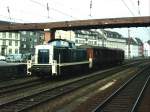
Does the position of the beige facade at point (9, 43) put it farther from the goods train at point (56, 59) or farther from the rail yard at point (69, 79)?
the goods train at point (56, 59)

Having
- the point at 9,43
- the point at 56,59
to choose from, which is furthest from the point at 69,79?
the point at 9,43

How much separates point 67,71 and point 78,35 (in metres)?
102

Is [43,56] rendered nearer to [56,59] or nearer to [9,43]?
[56,59]

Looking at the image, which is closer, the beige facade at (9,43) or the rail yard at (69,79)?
the rail yard at (69,79)

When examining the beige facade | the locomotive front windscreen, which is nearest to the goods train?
the locomotive front windscreen

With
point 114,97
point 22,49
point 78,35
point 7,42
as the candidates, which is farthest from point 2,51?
point 114,97

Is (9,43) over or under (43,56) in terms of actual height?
over

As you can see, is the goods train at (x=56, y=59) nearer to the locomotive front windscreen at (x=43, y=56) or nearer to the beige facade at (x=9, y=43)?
the locomotive front windscreen at (x=43, y=56)

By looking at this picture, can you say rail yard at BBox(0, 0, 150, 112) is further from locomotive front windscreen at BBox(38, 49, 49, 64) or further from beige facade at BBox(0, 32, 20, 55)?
beige facade at BBox(0, 32, 20, 55)

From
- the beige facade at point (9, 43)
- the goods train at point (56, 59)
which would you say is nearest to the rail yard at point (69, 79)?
the goods train at point (56, 59)

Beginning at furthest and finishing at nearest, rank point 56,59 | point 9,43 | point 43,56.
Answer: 1. point 9,43
2. point 43,56
3. point 56,59

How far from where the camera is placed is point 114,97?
56.4 feet

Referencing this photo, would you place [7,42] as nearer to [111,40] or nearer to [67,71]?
[111,40]

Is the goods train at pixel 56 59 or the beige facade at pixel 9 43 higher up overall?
the beige facade at pixel 9 43
